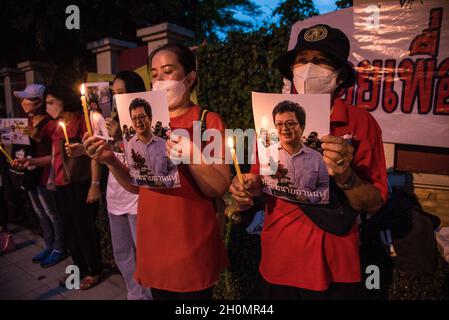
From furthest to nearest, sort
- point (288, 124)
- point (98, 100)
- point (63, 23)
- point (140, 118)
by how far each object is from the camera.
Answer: point (63, 23) → point (98, 100) → point (140, 118) → point (288, 124)

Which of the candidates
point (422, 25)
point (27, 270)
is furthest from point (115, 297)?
point (422, 25)

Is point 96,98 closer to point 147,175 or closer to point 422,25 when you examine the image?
point 147,175

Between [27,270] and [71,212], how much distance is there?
4.78 ft

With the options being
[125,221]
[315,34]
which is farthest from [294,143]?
[125,221]

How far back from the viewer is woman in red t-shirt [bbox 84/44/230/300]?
62.0 inches

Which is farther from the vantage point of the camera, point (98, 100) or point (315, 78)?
point (98, 100)

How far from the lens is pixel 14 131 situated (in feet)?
13.0

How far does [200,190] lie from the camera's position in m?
1.62

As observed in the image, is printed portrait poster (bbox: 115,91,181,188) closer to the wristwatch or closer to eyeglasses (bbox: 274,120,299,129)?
eyeglasses (bbox: 274,120,299,129)

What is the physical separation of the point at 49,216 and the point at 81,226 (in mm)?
1176

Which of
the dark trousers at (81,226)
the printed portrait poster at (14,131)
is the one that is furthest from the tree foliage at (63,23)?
the dark trousers at (81,226)

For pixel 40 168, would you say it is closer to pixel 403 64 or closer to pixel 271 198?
pixel 271 198

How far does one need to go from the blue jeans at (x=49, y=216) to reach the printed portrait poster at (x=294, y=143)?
3.82m

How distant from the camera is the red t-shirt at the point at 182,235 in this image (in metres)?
1.59
